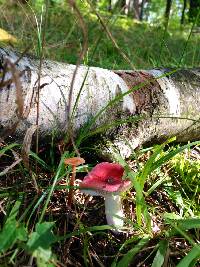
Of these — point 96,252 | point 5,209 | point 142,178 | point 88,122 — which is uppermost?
point 88,122

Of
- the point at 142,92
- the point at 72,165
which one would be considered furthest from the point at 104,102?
the point at 72,165

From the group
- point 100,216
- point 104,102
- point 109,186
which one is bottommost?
point 100,216

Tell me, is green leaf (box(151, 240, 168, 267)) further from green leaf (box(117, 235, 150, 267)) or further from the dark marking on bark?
the dark marking on bark

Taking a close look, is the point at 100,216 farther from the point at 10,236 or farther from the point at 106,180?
the point at 10,236

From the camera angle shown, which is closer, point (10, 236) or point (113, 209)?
point (10, 236)

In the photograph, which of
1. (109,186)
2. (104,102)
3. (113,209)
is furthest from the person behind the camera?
(104,102)

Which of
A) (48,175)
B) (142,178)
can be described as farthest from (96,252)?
(48,175)

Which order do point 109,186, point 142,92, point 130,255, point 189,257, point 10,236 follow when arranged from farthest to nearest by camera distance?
point 142,92
point 109,186
point 130,255
point 189,257
point 10,236

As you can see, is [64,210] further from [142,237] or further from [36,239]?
[36,239]
